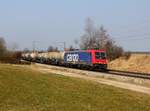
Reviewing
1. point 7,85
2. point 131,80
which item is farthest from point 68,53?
point 7,85

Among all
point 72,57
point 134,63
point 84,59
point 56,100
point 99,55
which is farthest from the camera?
point 134,63

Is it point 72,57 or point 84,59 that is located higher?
point 72,57

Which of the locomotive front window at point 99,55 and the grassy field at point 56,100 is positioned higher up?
the locomotive front window at point 99,55

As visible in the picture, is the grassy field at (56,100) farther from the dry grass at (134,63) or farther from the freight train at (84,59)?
the dry grass at (134,63)

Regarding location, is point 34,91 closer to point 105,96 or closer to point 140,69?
point 105,96

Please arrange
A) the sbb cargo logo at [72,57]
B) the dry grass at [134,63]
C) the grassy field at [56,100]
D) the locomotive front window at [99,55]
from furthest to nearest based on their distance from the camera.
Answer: the dry grass at [134,63] → the sbb cargo logo at [72,57] → the locomotive front window at [99,55] → the grassy field at [56,100]

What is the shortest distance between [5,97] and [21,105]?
146 cm

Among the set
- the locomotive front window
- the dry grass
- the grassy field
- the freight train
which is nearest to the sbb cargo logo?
the freight train

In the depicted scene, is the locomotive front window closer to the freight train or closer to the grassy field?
the freight train

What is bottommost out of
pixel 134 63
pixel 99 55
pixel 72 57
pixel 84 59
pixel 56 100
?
pixel 56 100

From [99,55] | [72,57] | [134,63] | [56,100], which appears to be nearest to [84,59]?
[99,55]

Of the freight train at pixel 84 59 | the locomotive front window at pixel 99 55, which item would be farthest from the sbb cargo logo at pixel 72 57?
the locomotive front window at pixel 99 55

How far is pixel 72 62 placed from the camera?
5700 cm

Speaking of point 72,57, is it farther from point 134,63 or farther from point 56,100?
point 56,100
